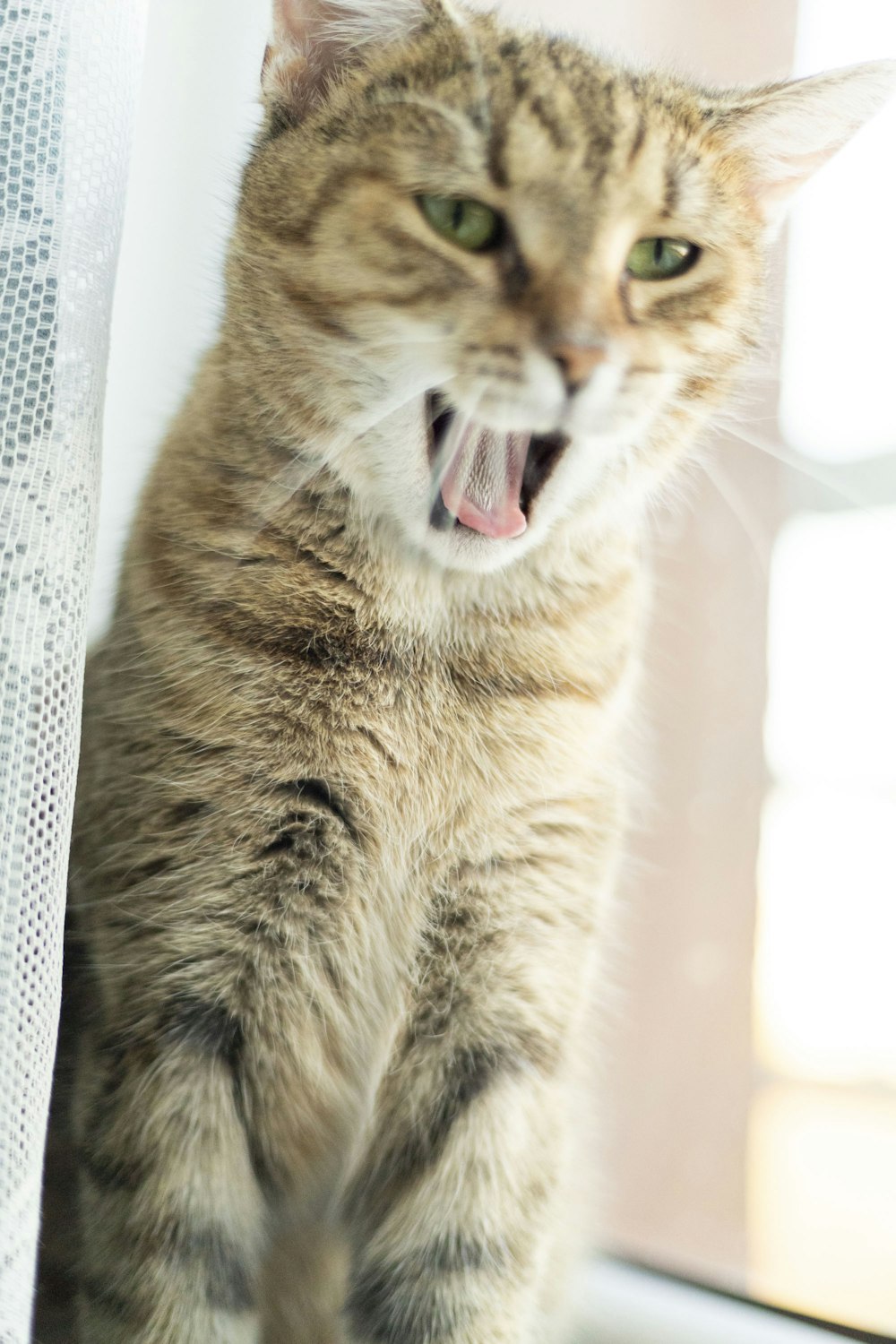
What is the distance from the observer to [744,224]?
3.08 ft

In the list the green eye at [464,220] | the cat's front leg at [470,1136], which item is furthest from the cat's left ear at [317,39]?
the cat's front leg at [470,1136]

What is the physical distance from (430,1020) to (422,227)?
2.01 ft

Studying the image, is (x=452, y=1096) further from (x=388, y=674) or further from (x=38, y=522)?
(x=38, y=522)

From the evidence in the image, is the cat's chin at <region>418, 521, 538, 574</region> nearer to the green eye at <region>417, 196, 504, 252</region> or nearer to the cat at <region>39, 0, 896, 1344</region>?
the cat at <region>39, 0, 896, 1344</region>

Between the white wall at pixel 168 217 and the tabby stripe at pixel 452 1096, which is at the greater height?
the white wall at pixel 168 217

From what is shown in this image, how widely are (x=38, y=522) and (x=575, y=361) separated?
358 millimetres

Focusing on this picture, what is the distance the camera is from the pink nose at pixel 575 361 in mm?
737

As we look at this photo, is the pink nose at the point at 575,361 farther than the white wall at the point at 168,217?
No

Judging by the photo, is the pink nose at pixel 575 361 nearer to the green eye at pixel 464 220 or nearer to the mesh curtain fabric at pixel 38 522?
the green eye at pixel 464 220

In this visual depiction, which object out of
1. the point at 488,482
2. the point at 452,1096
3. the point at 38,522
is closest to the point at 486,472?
the point at 488,482

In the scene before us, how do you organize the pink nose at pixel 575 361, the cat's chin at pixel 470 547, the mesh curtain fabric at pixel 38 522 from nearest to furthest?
1. the mesh curtain fabric at pixel 38 522
2. the pink nose at pixel 575 361
3. the cat's chin at pixel 470 547

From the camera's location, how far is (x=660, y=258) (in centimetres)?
88

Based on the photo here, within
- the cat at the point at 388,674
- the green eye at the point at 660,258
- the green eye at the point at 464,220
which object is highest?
the green eye at the point at 660,258

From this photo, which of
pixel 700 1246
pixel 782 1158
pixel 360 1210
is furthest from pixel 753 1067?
pixel 360 1210
